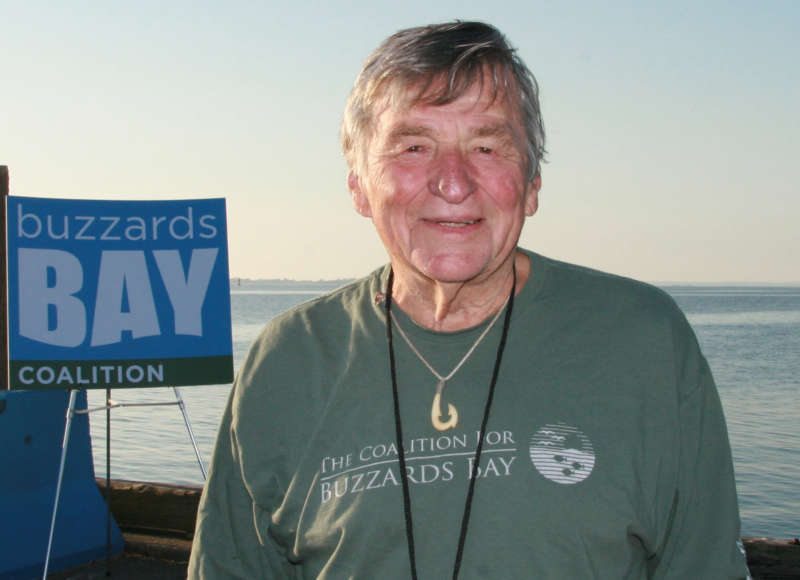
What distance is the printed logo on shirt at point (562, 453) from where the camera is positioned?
68.4 inches

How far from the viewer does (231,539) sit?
6.56ft

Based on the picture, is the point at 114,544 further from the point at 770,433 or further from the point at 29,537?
the point at 770,433

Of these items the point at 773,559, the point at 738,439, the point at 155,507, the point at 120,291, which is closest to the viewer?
the point at 773,559

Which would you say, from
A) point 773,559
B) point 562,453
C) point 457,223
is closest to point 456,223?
point 457,223

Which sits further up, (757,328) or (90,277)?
(90,277)

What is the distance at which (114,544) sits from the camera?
5.30 metres

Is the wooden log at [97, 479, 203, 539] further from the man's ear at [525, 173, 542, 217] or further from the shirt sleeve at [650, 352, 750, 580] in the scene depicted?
the shirt sleeve at [650, 352, 750, 580]

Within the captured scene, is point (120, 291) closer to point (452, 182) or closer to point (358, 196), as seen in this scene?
point (358, 196)

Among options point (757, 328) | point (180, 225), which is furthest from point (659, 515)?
point (757, 328)

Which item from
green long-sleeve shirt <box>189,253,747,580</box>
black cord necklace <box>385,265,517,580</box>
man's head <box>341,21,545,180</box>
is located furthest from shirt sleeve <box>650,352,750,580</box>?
man's head <box>341,21,545,180</box>

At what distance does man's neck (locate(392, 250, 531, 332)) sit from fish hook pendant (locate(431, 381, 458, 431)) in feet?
0.62

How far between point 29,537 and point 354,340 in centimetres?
372

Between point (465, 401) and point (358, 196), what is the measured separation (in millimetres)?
558

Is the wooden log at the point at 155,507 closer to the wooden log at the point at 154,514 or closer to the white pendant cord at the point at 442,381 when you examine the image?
the wooden log at the point at 154,514
